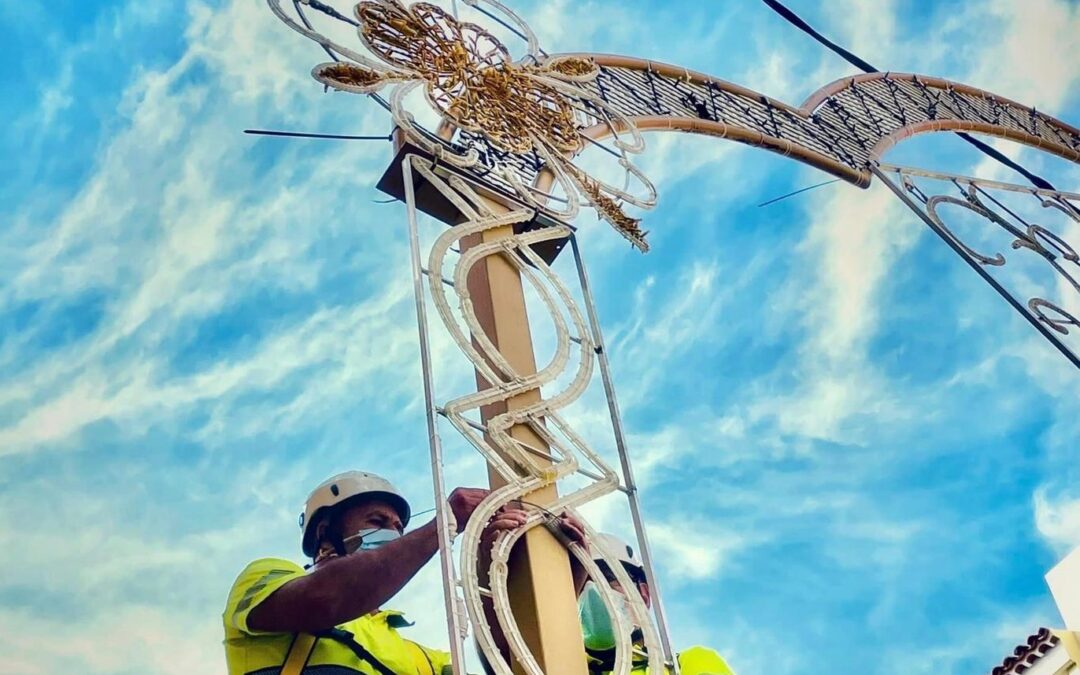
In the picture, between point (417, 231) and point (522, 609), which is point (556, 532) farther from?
point (417, 231)

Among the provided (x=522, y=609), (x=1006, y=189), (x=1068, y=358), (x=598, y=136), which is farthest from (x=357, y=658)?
(x=1006, y=189)

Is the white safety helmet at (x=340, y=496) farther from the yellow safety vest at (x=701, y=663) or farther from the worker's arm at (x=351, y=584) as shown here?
the yellow safety vest at (x=701, y=663)

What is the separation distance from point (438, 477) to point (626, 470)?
101cm

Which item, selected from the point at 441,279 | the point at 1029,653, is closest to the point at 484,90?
the point at 441,279

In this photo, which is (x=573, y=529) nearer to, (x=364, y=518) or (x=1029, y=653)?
(x=364, y=518)

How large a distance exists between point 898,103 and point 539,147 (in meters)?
4.62

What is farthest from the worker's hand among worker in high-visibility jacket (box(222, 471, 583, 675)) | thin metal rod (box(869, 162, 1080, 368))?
thin metal rod (box(869, 162, 1080, 368))

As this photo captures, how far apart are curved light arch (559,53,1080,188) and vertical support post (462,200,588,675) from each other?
1.76 m

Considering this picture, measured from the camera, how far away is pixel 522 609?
421cm

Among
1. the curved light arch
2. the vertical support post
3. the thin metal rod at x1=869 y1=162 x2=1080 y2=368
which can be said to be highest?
the curved light arch

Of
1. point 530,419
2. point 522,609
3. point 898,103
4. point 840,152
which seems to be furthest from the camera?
point 898,103

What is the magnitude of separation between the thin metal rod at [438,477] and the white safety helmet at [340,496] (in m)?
1.08

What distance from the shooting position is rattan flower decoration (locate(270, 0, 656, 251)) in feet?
17.7

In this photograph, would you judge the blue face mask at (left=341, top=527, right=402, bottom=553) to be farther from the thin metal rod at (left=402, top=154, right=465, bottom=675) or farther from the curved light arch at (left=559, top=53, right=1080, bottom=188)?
the curved light arch at (left=559, top=53, right=1080, bottom=188)
